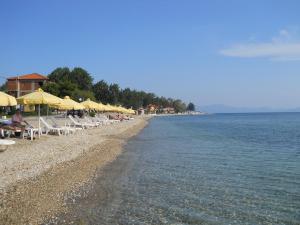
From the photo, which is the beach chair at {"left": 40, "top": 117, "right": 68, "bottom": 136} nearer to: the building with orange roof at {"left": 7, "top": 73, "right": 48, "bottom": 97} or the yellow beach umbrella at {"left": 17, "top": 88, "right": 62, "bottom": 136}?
the yellow beach umbrella at {"left": 17, "top": 88, "right": 62, "bottom": 136}

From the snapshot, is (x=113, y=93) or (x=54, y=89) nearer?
(x=54, y=89)

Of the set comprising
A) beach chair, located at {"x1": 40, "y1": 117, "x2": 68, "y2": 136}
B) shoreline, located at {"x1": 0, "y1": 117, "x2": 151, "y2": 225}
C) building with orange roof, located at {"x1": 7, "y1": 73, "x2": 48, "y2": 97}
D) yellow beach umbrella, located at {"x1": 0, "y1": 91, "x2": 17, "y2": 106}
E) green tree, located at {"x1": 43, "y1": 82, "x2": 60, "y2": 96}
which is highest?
building with orange roof, located at {"x1": 7, "y1": 73, "x2": 48, "y2": 97}

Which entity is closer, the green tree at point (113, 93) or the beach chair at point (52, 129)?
the beach chair at point (52, 129)

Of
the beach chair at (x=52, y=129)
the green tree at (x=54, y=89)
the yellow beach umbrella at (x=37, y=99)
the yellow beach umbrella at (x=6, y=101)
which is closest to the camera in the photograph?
the yellow beach umbrella at (x=6, y=101)

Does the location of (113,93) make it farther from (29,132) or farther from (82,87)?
(29,132)

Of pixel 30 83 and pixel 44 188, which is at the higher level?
pixel 30 83

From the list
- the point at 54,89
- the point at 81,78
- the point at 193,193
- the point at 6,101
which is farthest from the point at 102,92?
the point at 193,193

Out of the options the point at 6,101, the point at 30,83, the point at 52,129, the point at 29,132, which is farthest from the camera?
the point at 30,83

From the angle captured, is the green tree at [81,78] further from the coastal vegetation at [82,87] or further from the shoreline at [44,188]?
the shoreline at [44,188]

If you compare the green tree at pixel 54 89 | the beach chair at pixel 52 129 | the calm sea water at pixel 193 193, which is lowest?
the calm sea water at pixel 193 193

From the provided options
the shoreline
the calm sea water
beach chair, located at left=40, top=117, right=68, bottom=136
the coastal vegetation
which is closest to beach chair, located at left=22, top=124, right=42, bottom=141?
the shoreline

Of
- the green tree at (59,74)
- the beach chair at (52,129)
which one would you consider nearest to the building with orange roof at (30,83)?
the green tree at (59,74)

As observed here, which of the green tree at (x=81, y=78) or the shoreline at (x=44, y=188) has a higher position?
the green tree at (x=81, y=78)

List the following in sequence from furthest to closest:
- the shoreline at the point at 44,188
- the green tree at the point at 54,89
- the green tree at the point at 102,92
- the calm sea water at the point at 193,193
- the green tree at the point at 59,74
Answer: the green tree at the point at 102,92, the green tree at the point at 59,74, the green tree at the point at 54,89, the calm sea water at the point at 193,193, the shoreline at the point at 44,188
